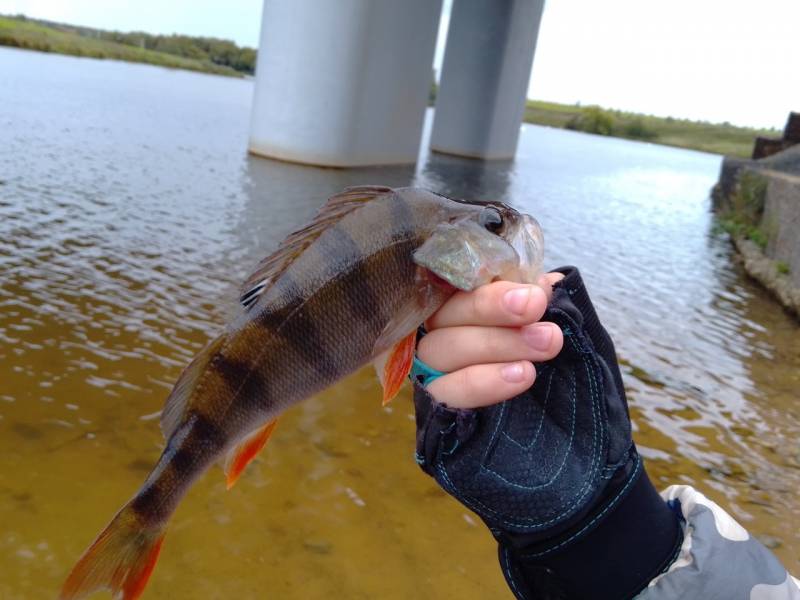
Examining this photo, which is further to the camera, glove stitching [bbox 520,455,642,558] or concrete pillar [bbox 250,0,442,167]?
concrete pillar [bbox 250,0,442,167]

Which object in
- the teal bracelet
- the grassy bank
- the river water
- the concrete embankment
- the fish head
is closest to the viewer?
the fish head

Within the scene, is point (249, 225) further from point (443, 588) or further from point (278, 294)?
point (278, 294)

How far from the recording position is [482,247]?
1.52 meters

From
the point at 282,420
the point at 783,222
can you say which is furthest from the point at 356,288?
the point at 783,222

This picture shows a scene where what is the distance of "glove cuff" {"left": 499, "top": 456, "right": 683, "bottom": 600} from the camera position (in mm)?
1702

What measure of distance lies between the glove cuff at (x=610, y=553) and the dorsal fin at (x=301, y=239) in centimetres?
90

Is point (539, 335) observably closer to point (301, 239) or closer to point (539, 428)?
point (539, 428)

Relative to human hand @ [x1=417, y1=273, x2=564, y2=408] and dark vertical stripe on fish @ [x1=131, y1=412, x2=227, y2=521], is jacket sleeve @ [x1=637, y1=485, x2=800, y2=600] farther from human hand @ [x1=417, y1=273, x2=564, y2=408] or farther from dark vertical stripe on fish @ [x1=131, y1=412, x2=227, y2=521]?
dark vertical stripe on fish @ [x1=131, y1=412, x2=227, y2=521]

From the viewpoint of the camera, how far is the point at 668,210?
17.9 meters

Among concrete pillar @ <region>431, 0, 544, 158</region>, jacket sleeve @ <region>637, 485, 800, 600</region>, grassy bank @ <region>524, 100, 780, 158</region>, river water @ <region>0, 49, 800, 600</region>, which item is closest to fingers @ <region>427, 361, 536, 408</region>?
jacket sleeve @ <region>637, 485, 800, 600</region>

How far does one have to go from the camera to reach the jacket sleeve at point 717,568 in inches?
67.6

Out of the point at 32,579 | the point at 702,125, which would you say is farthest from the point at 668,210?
the point at 702,125

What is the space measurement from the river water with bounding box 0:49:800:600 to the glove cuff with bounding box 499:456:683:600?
130cm

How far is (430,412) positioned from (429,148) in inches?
989
